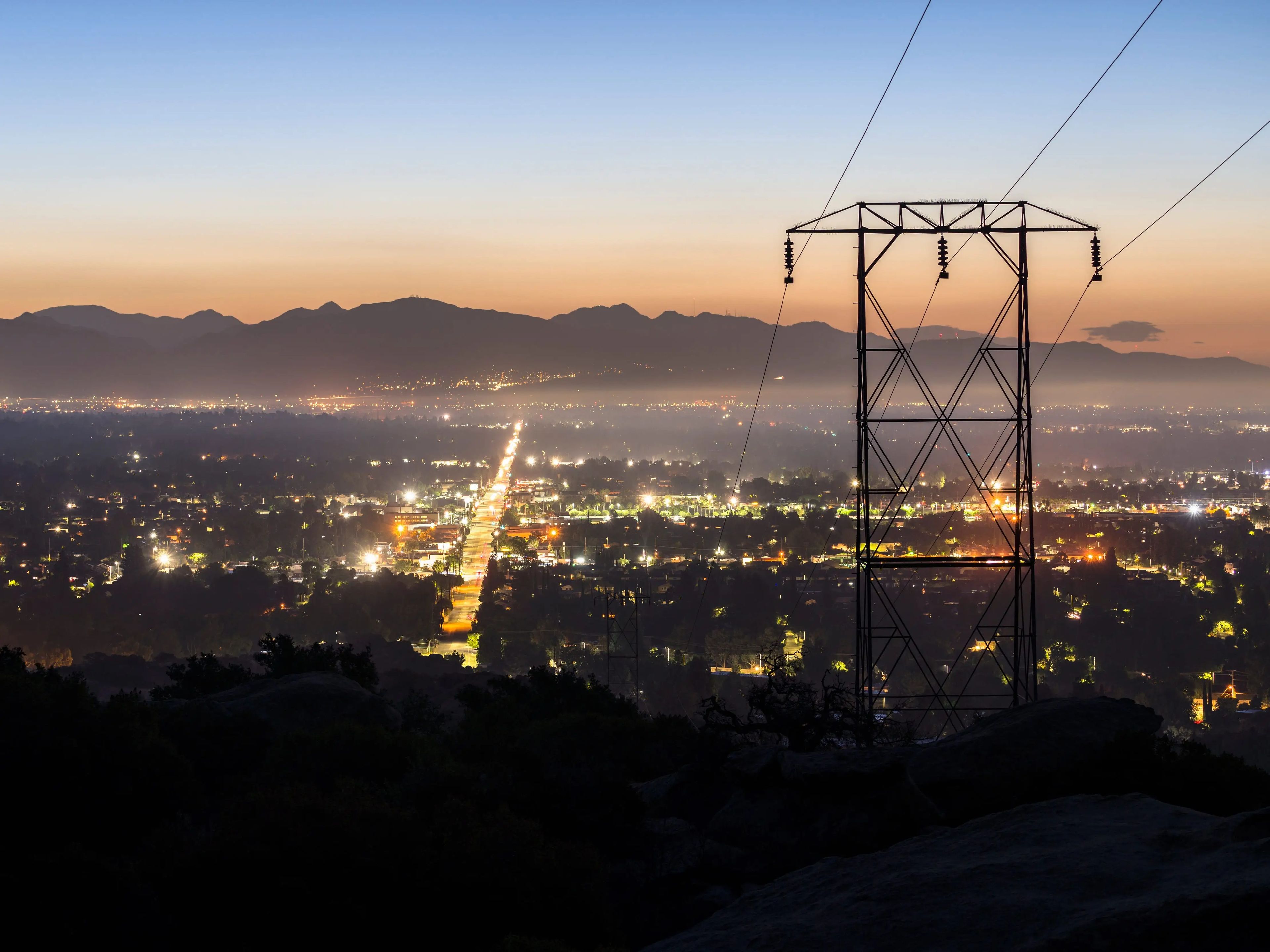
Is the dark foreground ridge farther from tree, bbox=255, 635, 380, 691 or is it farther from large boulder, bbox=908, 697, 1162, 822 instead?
tree, bbox=255, 635, 380, 691

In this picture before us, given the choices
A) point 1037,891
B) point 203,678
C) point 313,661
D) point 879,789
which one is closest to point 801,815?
point 879,789

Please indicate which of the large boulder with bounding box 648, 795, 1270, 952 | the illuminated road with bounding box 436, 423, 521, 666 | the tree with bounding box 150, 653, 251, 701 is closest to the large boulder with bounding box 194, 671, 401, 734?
the tree with bounding box 150, 653, 251, 701

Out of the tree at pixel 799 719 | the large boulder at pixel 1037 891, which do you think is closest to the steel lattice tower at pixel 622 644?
the tree at pixel 799 719

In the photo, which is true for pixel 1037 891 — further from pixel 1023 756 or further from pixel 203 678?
pixel 203 678

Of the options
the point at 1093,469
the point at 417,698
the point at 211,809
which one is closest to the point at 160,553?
the point at 417,698

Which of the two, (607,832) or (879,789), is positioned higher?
(879,789)

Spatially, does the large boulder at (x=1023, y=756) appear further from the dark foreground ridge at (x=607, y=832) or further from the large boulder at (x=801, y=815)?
the large boulder at (x=801, y=815)
